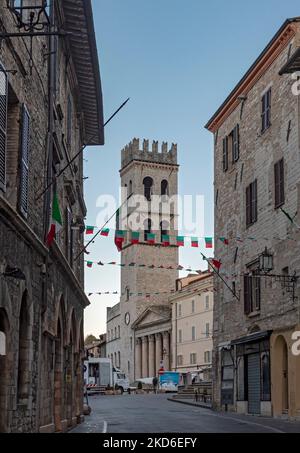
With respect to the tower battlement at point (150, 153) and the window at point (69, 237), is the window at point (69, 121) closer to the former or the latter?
the window at point (69, 237)

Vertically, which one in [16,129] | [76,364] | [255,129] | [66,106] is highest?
[255,129]

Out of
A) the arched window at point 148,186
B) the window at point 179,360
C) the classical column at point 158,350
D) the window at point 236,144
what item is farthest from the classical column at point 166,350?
the window at point 236,144

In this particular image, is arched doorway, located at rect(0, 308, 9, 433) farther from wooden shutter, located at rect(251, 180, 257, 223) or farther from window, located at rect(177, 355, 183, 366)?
window, located at rect(177, 355, 183, 366)

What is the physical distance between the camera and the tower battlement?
107 meters

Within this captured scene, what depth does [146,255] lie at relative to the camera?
102 metres

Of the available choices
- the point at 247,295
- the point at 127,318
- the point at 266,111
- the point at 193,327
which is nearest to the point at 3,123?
the point at 266,111

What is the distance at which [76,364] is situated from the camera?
2491 cm

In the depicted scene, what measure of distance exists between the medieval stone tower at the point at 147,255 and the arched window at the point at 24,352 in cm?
7787

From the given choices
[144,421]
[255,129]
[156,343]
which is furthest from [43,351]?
[156,343]

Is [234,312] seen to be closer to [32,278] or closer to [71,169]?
[71,169]

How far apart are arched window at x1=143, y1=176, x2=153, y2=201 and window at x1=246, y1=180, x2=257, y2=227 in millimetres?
74974

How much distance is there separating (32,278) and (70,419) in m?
8.47

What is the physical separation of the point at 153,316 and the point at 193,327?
53.1 ft

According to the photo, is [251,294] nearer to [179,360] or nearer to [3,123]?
[3,123]
